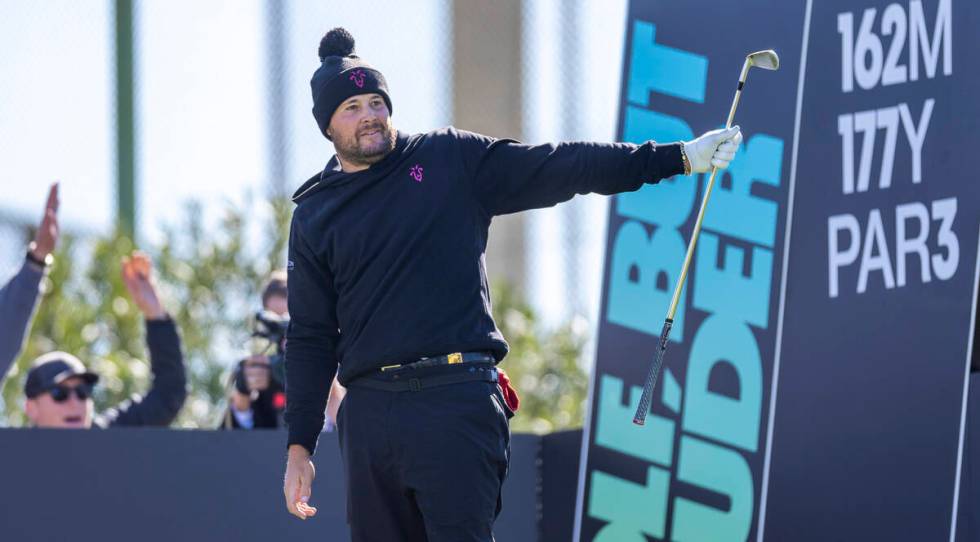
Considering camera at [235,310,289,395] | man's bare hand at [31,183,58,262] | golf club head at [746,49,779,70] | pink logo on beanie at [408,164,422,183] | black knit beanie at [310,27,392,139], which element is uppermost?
golf club head at [746,49,779,70]

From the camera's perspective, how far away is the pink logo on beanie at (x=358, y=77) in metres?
4.17

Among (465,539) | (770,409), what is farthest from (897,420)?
(465,539)

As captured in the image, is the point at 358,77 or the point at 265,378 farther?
the point at 265,378

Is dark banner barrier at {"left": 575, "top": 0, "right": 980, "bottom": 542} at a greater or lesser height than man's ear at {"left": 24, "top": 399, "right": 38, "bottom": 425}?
greater

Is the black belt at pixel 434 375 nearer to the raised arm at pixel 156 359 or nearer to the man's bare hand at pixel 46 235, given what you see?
the man's bare hand at pixel 46 235

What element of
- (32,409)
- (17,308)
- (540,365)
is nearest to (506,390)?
(17,308)

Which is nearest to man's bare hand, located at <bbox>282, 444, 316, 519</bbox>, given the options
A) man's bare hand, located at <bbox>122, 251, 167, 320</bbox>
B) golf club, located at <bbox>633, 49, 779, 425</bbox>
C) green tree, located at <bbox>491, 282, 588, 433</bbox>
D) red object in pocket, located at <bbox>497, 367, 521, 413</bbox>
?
red object in pocket, located at <bbox>497, 367, 521, 413</bbox>

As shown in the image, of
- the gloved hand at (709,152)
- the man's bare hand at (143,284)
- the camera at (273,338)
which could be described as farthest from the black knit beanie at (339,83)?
the man's bare hand at (143,284)

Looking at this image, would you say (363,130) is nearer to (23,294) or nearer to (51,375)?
(23,294)

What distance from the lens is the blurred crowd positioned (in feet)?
19.2

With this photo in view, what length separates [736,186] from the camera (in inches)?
218

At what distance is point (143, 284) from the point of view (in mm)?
6590

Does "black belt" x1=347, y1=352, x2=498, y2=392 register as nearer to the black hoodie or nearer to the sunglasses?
the black hoodie

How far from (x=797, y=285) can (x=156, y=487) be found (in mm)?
2217
